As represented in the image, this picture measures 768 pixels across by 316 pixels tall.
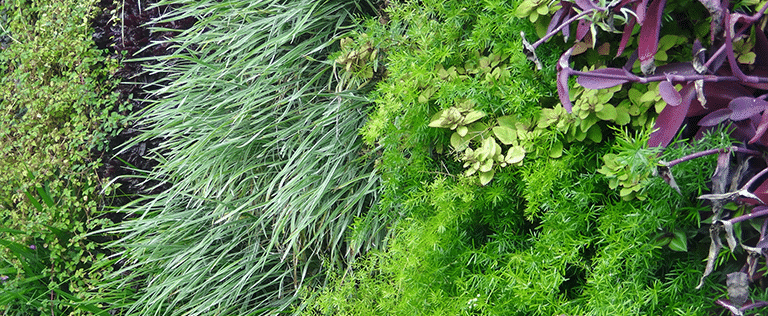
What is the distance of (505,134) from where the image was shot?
46.1 inches

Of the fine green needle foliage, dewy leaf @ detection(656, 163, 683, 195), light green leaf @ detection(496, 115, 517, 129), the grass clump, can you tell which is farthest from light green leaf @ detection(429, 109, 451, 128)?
the grass clump

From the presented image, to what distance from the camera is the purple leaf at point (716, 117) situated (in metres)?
0.91

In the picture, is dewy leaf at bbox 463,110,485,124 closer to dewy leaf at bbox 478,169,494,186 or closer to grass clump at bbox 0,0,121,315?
dewy leaf at bbox 478,169,494,186

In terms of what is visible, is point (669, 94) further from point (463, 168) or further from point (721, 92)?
point (463, 168)

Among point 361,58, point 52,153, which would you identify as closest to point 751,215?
point 361,58

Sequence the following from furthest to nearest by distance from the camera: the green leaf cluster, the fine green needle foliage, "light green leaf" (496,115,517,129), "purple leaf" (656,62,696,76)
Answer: the fine green needle foliage → the green leaf cluster → "light green leaf" (496,115,517,129) → "purple leaf" (656,62,696,76)

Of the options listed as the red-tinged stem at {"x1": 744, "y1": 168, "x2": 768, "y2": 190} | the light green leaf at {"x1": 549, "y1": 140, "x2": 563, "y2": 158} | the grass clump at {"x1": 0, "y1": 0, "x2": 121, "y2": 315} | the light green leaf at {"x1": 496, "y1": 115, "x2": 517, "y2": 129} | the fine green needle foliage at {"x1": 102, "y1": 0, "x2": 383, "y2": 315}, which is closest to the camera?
the red-tinged stem at {"x1": 744, "y1": 168, "x2": 768, "y2": 190}

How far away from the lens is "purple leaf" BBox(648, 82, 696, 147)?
92cm

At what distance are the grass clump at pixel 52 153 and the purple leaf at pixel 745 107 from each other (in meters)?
2.56

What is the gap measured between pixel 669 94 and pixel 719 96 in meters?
0.13

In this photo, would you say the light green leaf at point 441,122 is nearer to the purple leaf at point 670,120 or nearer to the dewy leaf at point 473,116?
the dewy leaf at point 473,116

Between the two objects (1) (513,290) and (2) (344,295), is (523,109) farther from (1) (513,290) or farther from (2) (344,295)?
(2) (344,295)

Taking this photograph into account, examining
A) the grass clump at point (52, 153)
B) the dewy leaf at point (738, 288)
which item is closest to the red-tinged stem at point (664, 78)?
the dewy leaf at point (738, 288)

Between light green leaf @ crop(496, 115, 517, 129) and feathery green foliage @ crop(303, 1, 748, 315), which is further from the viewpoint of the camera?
light green leaf @ crop(496, 115, 517, 129)
